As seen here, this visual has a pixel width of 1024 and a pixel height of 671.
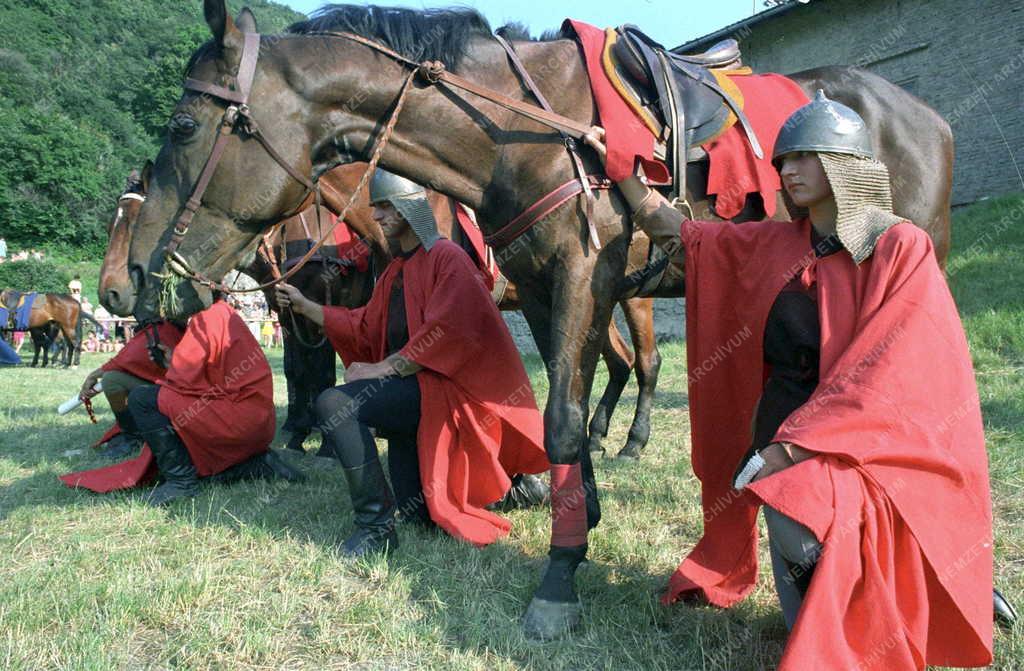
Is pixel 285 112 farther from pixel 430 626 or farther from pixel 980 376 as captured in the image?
pixel 980 376

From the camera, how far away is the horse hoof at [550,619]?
2.58 m

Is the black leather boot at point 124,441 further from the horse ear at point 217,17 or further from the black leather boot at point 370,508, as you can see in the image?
the horse ear at point 217,17

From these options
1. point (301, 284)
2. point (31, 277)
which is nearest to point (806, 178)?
point (301, 284)

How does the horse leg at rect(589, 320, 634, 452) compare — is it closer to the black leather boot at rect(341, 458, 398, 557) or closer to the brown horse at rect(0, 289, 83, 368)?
the black leather boot at rect(341, 458, 398, 557)

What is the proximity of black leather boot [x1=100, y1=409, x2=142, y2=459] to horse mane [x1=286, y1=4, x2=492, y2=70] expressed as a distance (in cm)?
400

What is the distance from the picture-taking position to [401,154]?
2.93m

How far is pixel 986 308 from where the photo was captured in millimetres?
8703

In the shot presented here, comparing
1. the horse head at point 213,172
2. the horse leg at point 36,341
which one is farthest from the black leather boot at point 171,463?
the horse leg at point 36,341

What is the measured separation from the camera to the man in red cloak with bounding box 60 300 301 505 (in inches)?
183

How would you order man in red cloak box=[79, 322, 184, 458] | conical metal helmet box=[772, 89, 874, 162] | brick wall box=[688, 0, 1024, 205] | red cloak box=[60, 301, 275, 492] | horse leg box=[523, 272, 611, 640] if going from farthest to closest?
brick wall box=[688, 0, 1024, 205] < man in red cloak box=[79, 322, 184, 458] < red cloak box=[60, 301, 275, 492] < horse leg box=[523, 272, 611, 640] < conical metal helmet box=[772, 89, 874, 162]

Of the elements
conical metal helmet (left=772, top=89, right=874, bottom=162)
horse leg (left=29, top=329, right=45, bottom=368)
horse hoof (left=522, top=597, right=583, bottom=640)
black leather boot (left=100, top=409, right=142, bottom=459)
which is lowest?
horse leg (left=29, top=329, right=45, bottom=368)

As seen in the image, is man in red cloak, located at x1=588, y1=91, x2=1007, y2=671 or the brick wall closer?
man in red cloak, located at x1=588, y1=91, x2=1007, y2=671

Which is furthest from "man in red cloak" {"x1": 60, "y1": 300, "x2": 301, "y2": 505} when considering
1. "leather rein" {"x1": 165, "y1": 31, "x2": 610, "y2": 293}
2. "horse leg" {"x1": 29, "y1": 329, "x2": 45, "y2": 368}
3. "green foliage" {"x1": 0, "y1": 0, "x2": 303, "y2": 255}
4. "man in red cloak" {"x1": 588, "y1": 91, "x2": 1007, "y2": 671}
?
"green foliage" {"x1": 0, "y1": 0, "x2": 303, "y2": 255}

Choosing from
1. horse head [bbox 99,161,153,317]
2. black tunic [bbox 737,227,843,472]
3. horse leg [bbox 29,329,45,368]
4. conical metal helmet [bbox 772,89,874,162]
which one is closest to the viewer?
conical metal helmet [bbox 772,89,874,162]
